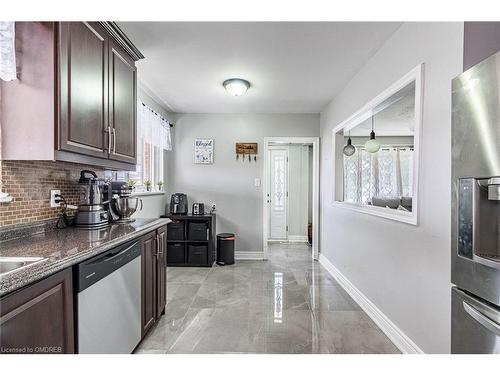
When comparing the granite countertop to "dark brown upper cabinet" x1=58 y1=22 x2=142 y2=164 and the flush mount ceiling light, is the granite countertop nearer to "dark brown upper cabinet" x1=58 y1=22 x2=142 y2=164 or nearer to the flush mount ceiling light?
"dark brown upper cabinet" x1=58 y1=22 x2=142 y2=164

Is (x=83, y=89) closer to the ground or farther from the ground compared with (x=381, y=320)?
farther from the ground

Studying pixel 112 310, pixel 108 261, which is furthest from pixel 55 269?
pixel 112 310

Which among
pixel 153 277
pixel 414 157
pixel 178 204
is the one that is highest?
pixel 414 157

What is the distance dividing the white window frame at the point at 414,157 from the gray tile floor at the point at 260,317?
101 centimetres

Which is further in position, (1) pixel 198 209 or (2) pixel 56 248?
(1) pixel 198 209

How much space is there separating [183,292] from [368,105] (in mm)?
2873

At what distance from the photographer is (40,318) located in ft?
3.29

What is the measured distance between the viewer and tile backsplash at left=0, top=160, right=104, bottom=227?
1.54 m

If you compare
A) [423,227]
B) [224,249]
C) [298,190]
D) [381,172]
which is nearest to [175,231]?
[224,249]

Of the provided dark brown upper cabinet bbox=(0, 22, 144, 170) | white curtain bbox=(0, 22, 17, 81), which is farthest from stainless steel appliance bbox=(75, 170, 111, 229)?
white curtain bbox=(0, 22, 17, 81)

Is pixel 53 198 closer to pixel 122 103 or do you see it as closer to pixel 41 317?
pixel 122 103

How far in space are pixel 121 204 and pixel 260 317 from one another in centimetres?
163

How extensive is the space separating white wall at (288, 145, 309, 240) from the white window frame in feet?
6.87

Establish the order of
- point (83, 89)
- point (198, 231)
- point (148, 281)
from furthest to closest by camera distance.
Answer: point (198, 231) < point (148, 281) < point (83, 89)
